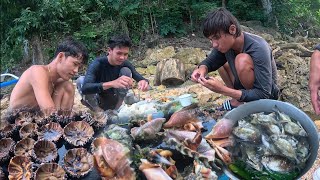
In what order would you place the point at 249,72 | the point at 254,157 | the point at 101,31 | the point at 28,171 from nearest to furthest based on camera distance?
the point at 28,171 < the point at 254,157 < the point at 249,72 < the point at 101,31

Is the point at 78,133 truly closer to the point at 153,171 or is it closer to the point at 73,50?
the point at 153,171

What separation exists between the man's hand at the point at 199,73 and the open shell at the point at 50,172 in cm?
138

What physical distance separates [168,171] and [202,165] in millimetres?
166

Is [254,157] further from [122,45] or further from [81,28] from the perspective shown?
[81,28]

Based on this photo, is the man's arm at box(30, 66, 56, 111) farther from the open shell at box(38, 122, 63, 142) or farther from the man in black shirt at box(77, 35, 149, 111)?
the open shell at box(38, 122, 63, 142)

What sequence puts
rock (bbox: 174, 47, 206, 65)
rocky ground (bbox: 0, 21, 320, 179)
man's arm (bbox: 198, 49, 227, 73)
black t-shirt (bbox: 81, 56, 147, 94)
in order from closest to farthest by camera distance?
man's arm (bbox: 198, 49, 227, 73) → black t-shirt (bbox: 81, 56, 147, 94) → rocky ground (bbox: 0, 21, 320, 179) → rock (bbox: 174, 47, 206, 65)

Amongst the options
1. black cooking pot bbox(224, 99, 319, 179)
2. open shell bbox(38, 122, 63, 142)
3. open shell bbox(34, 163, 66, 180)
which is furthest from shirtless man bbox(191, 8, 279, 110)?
open shell bbox(34, 163, 66, 180)

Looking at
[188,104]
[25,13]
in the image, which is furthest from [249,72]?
[25,13]

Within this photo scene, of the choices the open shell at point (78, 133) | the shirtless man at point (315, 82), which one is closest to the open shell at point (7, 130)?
the open shell at point (78, 133)

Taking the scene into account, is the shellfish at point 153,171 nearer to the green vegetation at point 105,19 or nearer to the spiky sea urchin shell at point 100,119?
the spiky sea urchin shell at point 100,119

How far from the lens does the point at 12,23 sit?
27.1ft

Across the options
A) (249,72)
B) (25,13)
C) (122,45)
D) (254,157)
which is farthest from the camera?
(25,13)

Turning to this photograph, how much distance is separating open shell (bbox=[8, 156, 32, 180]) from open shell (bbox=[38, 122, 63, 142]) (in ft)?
0.51

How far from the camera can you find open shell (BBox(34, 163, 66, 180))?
1.59 metres
